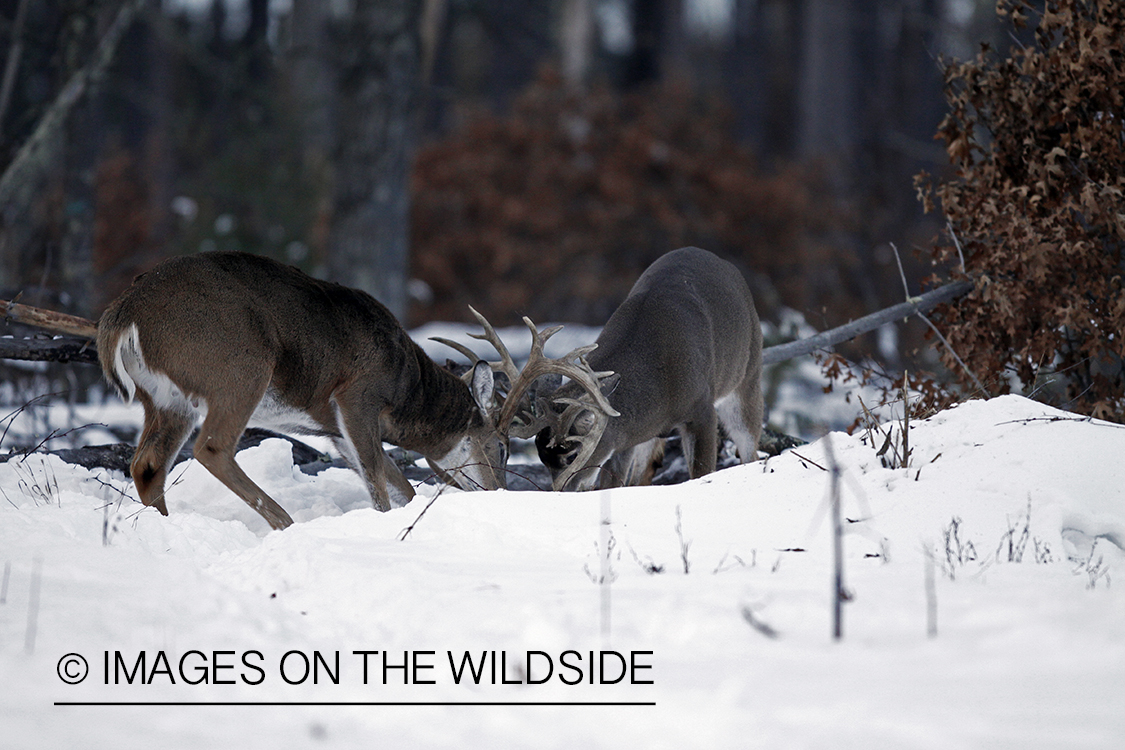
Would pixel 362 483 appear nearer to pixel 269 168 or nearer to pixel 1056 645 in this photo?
pixel 1056 645

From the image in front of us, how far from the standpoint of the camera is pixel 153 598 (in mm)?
3453

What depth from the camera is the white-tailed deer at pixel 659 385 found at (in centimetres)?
652

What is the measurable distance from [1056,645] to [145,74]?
43819 millimetres

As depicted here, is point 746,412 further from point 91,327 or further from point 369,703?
point 369,703

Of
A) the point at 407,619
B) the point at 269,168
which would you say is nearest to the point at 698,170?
the point at 269,168

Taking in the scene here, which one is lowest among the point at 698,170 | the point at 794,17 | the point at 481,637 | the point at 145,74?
the point at 481,637

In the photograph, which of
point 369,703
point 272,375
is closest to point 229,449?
point 272,375

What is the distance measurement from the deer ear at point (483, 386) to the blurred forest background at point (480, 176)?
8.54 ft

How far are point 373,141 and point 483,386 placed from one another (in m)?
6.41

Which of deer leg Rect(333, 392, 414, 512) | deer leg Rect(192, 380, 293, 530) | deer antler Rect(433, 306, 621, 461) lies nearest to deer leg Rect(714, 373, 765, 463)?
deer antler Rect(433, 306, 621, 461)

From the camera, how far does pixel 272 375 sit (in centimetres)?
593

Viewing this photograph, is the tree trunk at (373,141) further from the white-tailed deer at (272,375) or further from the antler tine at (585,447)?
the antler tine at (585,447)

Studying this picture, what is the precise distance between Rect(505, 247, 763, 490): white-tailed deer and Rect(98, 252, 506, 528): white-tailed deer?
21.7 inches

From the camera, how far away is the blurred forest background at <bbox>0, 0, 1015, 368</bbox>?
10.9 metres
